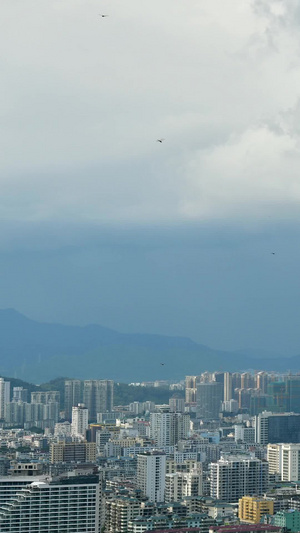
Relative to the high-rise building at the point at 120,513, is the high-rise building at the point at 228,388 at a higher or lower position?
higher

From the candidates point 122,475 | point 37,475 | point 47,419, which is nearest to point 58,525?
point 37,475

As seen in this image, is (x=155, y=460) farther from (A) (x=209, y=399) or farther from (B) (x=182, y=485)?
(A) (x=209, y=399)

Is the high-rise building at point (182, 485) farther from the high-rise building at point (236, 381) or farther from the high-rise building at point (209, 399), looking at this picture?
the high-rise building at point (236, 381)

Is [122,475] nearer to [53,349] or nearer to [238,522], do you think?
[238,522]

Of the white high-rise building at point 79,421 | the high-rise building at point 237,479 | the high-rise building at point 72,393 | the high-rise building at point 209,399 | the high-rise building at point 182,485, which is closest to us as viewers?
the high-rise building at point 182,485

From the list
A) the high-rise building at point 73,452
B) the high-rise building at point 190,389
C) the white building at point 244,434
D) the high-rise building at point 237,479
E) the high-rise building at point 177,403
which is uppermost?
the high-rise building at point 190,389

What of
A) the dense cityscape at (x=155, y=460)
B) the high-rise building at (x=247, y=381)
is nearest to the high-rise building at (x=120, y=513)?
the dense cityscape at (x=155, y=460)

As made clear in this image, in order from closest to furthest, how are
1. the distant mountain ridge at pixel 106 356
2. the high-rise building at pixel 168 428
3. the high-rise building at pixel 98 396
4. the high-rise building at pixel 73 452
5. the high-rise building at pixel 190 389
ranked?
the high-rise building at pixel 73 452
the high-rise building at pixel 168 428
the high-rise building at pixel 98 396
the high-rise building at pixel 190 389
the distant mountain ridge at pixel 106 356
